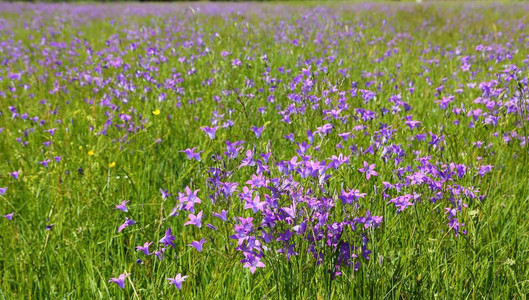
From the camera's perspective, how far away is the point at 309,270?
1413 mm

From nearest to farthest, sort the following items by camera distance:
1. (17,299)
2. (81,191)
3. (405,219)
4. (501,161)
→ (17,299) → (405,219) → (81,191) → (501,161)

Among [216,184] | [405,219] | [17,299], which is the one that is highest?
[216,184]

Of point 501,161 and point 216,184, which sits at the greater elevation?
point 216,184

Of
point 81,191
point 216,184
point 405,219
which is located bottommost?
point 81,191

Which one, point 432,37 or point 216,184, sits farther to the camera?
point 432,37

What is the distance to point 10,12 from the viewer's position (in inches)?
572

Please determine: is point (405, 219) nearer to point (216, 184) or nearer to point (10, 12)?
point (216, 184)

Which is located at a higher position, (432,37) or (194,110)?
(432,37)

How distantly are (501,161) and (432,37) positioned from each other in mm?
5375

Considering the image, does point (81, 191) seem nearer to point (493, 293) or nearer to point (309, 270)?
point (309, 270)

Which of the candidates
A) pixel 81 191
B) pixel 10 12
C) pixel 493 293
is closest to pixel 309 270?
pixel 493 293

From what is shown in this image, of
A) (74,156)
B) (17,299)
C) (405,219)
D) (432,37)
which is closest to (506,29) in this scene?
(432,37)

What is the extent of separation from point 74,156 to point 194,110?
1.08 m

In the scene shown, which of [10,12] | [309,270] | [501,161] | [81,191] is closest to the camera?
[309,270]
